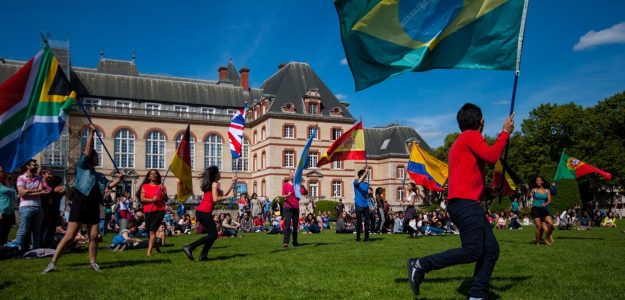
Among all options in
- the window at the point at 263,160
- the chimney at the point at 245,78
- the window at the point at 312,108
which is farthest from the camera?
the chimney at the point at 245,78

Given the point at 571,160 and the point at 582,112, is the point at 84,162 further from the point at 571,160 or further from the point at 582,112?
the point at 582,112

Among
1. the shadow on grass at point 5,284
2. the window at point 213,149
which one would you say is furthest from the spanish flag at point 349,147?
the window at point 213,149

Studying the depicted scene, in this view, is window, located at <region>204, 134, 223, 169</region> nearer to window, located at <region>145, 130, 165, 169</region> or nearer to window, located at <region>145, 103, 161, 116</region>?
window, located at <region>145, 130, 165, 169</region>

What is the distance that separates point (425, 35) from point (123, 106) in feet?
191

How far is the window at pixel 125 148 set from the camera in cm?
5956

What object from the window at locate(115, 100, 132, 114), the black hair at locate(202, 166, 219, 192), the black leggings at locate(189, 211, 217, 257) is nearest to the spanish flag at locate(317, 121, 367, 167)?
the black hair at locate(202, 166, 219, 192)

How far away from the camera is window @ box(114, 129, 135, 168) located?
195 feet

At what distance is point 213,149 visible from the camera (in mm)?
63906

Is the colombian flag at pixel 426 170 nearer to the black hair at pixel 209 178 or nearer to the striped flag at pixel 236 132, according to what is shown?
the striped flag at pixel 236 132

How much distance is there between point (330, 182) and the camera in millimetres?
64188

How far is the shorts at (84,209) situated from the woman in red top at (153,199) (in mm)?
2683

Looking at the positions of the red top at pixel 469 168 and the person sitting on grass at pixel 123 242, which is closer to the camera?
the red top at pixel 469 168

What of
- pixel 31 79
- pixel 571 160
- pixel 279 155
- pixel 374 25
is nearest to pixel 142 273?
pixel 31 79

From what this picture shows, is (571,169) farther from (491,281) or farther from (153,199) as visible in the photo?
(153,199)
